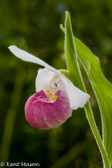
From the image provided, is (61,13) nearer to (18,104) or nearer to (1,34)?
(1,34)

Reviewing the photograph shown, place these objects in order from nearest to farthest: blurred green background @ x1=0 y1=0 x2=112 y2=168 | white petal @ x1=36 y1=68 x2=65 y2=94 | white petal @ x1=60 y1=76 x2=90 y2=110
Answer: white petal @ x1=60 y1=76 x2=90 y2=110 < white petal @ x1=36 y1=68 x2=65 y2=94 < blurred green background @ x1=0 y1=0 x2=112 y2=168

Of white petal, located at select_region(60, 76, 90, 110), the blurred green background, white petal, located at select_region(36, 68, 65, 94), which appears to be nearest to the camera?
white petal, located at select_region(60, 76, 90, 110)

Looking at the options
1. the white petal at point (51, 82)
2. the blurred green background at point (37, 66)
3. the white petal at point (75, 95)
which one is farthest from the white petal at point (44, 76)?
the blurred green background at point (37, 66)

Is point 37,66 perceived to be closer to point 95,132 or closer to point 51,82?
point 51,82

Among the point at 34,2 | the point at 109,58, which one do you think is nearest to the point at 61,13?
the point at 34,2

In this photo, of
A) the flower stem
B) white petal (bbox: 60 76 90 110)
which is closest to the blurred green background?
the flower stem

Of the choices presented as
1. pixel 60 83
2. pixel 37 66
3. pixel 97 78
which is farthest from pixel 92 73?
pixel 37 66

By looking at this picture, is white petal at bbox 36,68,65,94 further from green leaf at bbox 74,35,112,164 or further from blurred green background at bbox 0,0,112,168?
blurred green background at bbox 0,0,112,168

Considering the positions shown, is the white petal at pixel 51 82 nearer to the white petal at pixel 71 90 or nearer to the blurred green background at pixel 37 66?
the white petal at pixel 71 90
